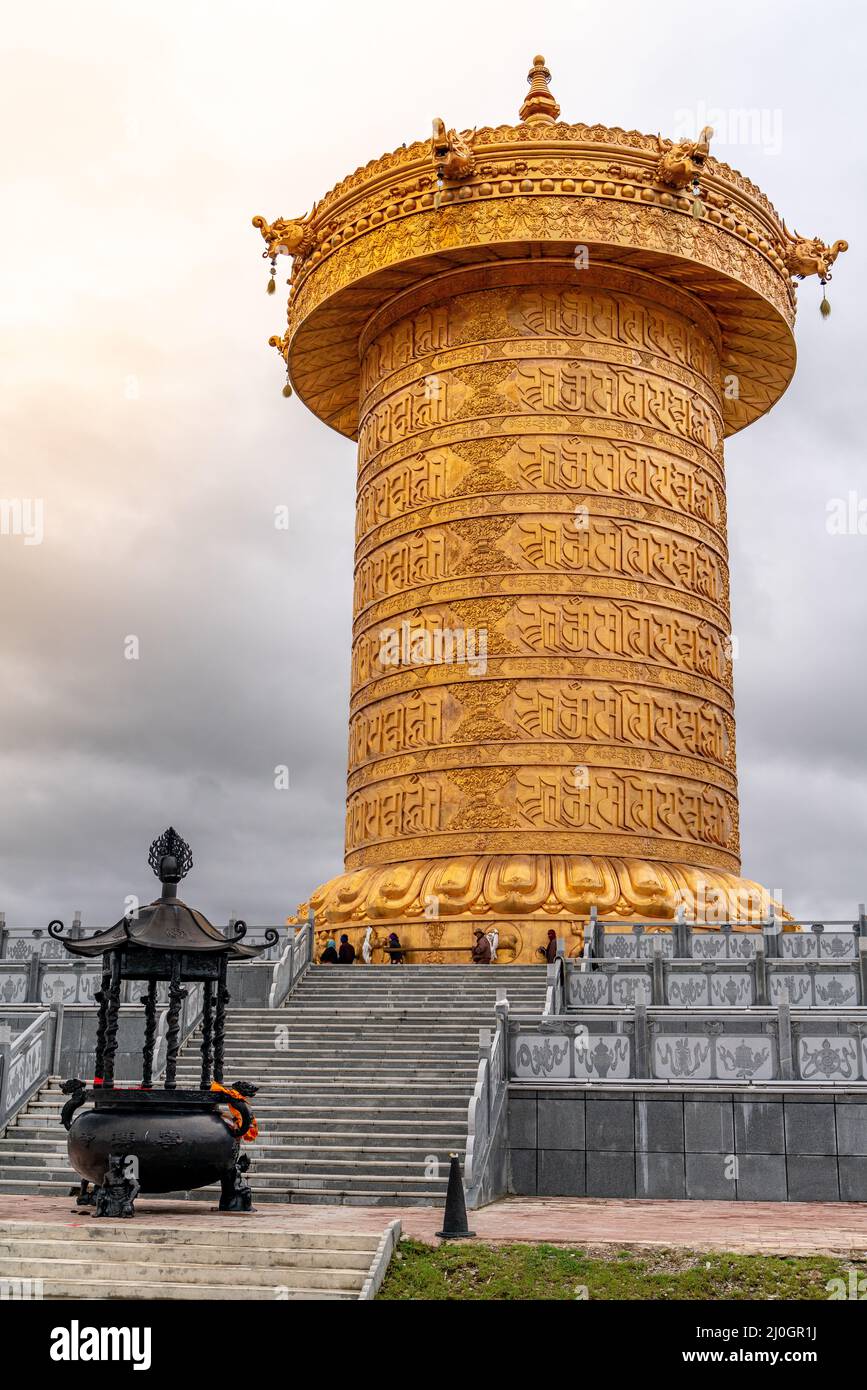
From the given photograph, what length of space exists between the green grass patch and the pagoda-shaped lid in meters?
2.61

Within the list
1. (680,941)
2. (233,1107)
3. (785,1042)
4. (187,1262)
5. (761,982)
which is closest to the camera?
(187,1262)

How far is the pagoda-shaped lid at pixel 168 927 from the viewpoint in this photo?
8.42 metres

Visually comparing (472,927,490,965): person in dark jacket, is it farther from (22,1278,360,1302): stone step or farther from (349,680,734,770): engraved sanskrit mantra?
(22,1278,360,1302): stone step

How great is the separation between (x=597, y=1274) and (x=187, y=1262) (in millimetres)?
1825

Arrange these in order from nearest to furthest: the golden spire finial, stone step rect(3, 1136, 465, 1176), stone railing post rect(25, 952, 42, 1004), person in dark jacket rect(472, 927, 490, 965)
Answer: stone step rect(3, 1136, 465, 1176) → stone railing post rect(25, 952, 42, 1004) → person in dark jacket rect(472, 927, 490, 965) → the golden spire finial

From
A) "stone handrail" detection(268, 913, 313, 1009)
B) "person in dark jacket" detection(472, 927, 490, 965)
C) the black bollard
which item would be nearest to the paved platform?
the black bollard

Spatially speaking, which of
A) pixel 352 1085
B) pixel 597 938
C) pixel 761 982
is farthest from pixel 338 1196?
pixel 597 938

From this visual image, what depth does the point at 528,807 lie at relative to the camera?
17.6 meters

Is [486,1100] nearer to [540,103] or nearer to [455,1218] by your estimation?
[455,1218]

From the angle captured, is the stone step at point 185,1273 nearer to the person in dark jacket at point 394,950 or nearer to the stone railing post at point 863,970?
the stone railing post at point 863,970

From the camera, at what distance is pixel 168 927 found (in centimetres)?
857

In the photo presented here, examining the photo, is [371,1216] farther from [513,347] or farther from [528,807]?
[513,347]

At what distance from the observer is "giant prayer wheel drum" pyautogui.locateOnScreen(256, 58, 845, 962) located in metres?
17.6
